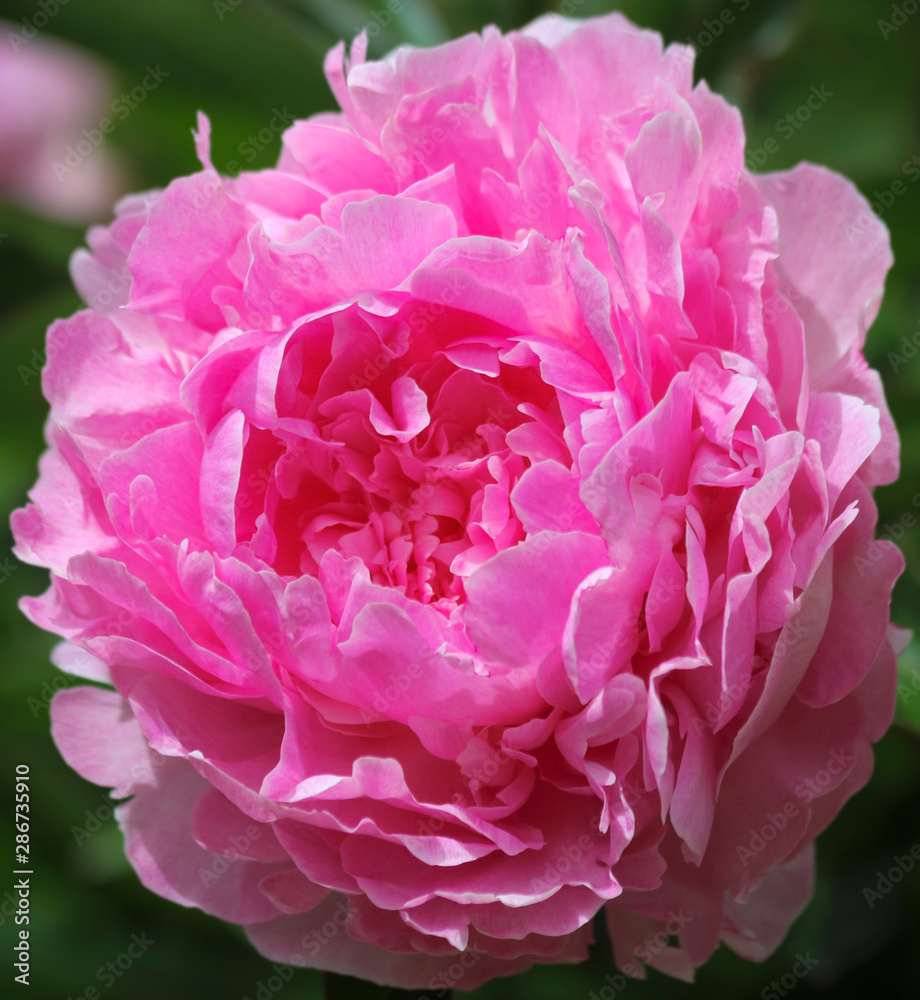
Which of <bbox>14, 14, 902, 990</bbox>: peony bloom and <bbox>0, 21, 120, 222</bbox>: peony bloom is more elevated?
<bbox>14, 14, 902, 990</bbox>: peony bloom

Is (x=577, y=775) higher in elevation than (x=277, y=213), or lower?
lower

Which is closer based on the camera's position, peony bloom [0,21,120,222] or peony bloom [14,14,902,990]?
peony bloom [14,14,902,990]

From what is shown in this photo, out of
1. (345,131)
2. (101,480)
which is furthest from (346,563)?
(345,131)

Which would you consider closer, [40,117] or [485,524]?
[485,524]

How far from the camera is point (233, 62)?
1.04 meters

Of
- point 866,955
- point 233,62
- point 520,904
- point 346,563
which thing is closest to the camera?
point 520,904

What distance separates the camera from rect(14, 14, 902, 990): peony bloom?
62cm

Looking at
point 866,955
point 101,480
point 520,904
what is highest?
point 101,480

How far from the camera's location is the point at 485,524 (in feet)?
2.33

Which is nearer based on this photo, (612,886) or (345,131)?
(612,886)

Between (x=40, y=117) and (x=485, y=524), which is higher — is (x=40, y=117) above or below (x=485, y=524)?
below

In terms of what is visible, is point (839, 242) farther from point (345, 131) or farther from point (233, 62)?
point (233, 62)

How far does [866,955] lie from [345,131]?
0.79m

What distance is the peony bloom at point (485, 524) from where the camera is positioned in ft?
2.03
